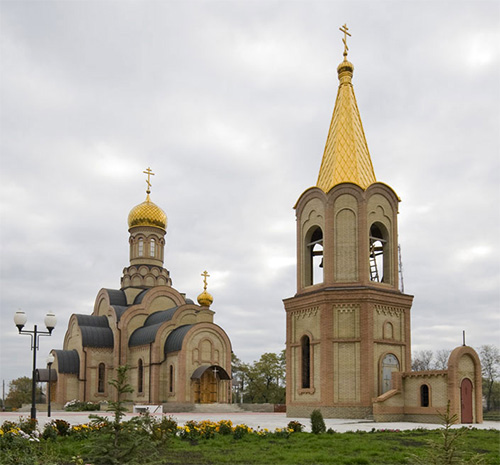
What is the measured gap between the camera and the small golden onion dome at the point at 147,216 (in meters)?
41.6

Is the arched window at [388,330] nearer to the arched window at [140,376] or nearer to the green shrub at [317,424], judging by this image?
the green shrub at [317,424]

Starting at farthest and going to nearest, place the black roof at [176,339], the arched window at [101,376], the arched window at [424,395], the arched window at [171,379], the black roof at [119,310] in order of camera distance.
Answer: the black roof at [119,310] → the arched window at [101,376] → the arched window at [171,379] → the black roof at [176,339] → the arched window at [424,395]

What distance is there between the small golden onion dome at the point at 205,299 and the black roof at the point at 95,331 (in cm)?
679

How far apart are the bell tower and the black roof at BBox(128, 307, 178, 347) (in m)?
12.6

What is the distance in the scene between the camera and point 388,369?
920 inches

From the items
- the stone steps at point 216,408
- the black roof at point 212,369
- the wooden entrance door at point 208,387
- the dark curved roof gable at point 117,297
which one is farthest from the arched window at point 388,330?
the dark curved roof gable at point 117,297

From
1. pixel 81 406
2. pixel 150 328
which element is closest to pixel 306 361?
pixel 150 328

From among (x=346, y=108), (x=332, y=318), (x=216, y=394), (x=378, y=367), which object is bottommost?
(x=216, y=394)

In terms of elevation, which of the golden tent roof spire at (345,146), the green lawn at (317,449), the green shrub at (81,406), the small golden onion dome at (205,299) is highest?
the golden tent roof spire at (345,146)

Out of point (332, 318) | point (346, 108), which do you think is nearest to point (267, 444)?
point (332, 318)

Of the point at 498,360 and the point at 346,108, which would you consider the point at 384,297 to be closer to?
the point at 346,108

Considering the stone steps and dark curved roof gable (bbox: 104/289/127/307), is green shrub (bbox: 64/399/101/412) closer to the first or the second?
the stone steps

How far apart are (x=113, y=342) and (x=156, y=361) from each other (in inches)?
202

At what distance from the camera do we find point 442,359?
234ft
